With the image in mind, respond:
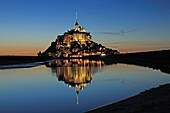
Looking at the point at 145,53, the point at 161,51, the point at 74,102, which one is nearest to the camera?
the point at 74,102

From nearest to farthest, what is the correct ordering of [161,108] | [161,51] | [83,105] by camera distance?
[161,108]
[83,105]
[161,51]

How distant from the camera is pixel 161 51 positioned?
340ft

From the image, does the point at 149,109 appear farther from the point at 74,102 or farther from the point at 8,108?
A: the point at 8,108

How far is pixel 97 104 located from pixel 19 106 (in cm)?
408

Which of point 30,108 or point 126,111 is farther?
point 30,108

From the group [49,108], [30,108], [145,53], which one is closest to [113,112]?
[49,108]

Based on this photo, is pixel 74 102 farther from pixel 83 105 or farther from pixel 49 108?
pixel 49 108

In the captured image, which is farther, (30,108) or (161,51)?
(161,51)

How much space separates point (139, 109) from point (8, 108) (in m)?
6.64

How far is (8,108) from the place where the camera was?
11.9 metres

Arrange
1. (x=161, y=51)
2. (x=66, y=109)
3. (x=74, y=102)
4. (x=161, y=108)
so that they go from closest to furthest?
(x=161, y=108) < (x=66, y=109) < (x=74, y=102) < (x=161, y=51)

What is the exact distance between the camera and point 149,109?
874 cm

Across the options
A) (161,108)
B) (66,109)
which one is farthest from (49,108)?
(161,108)

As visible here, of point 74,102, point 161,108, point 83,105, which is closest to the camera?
point 161,108
